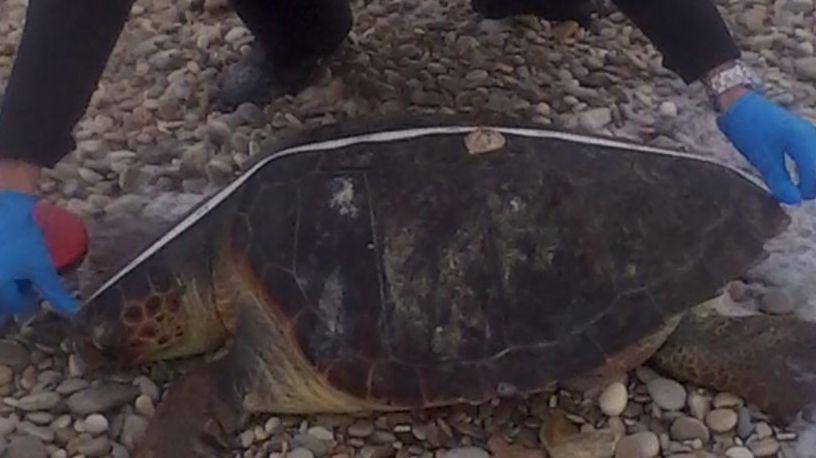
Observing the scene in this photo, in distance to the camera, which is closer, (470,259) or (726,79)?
(470,259)

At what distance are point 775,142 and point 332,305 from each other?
1.80ft

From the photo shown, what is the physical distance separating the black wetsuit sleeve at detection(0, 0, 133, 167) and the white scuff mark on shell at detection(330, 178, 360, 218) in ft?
0.96

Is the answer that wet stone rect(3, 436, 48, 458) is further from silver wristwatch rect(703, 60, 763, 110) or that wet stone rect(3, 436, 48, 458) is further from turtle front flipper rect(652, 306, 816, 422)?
silver wristwatch rect(703, 60, 763, 110)

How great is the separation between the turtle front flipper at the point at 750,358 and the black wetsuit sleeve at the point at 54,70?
0.73 metres

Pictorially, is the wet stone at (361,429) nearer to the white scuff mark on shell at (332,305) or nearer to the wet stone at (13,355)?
the white scuff mark on shell at (332,305)

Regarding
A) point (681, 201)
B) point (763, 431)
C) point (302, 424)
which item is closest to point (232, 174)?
point (302, 424)

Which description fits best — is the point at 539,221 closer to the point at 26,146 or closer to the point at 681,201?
the point at 681,201

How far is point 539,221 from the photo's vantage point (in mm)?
1383

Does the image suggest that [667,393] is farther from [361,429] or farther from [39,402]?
[39,402]

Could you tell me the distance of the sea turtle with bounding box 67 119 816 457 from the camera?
1.35 m

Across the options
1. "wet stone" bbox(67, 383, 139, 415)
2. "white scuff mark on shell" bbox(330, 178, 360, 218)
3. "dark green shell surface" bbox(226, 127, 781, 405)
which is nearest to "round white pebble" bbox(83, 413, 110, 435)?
"wet stone" bbox(67, 383, 139, 415)

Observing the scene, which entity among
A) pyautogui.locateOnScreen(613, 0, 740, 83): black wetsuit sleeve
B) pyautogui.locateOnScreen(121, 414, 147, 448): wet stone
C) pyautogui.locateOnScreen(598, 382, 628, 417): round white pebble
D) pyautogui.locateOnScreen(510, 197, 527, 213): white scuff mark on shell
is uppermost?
pyautogui.locateOnScreen(613, 0, 740, 83): black wetsuit sleeve

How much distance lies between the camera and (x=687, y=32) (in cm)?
145

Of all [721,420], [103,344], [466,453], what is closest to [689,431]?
[721,420]
